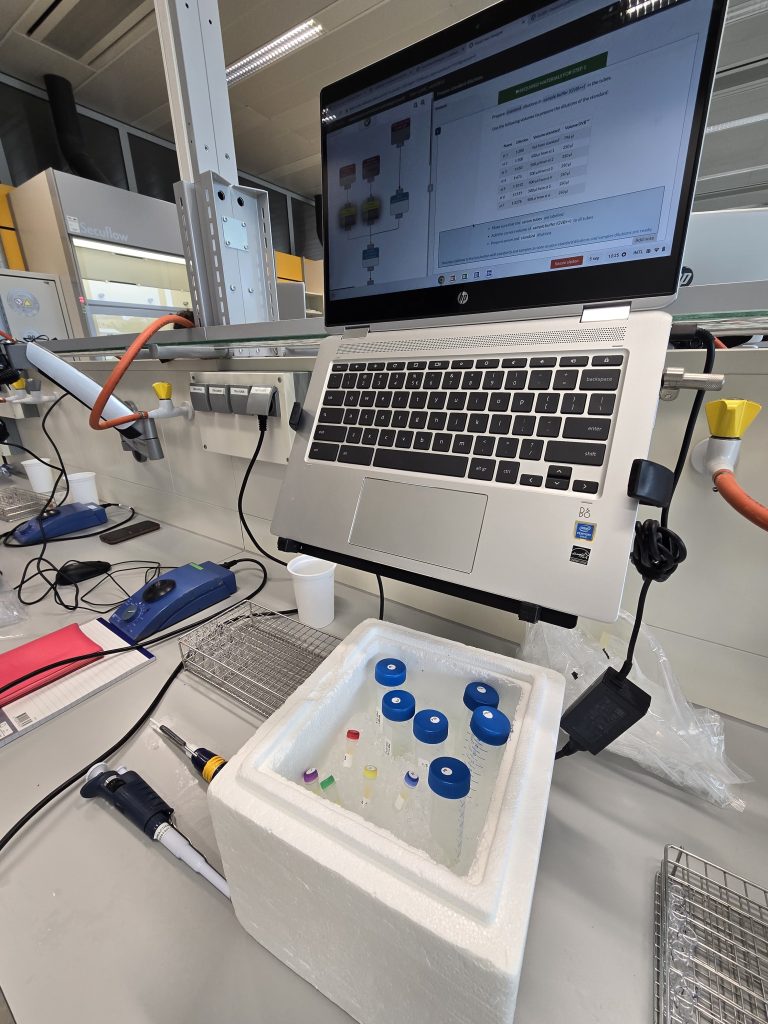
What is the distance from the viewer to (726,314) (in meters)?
0.37

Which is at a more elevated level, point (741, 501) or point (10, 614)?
point (741, 501)

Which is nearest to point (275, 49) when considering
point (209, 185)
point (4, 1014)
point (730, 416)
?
point (209, 185)

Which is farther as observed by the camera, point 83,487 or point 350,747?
point 83,487

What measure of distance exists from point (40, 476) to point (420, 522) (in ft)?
4.33

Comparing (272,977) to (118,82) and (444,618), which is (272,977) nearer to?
(444,618)

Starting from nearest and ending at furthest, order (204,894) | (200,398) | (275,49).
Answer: (204,894) < (200,398) < (275,49)

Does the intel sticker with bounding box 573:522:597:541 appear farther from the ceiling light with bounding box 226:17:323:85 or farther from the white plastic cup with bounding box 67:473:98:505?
the ceiling light with bounding box 226:17:323:85

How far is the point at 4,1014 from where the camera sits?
0.86 feet

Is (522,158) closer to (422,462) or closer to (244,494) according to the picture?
(422,462)

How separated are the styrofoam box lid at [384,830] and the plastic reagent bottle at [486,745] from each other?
12mm

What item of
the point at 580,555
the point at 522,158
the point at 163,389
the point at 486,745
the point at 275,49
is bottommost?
the point at 486,745

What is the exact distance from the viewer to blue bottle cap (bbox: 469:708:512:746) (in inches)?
11.7

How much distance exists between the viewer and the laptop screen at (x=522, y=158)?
321 millimetres

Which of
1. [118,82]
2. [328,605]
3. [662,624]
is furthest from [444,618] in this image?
[118,82]
